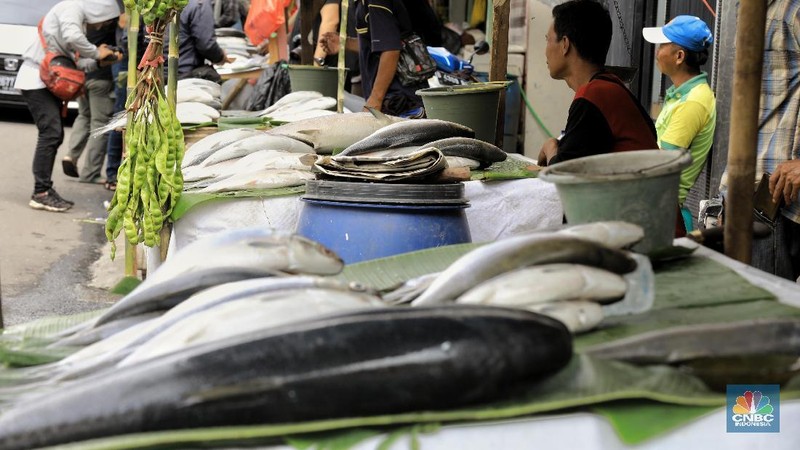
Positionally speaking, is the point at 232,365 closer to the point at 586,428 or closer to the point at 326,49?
the point at 586,428

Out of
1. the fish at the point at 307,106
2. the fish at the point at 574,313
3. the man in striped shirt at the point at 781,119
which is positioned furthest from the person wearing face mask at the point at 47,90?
the fish at the point at 574,313

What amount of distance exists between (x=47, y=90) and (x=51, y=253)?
247 centimetres

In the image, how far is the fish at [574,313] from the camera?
213 cm

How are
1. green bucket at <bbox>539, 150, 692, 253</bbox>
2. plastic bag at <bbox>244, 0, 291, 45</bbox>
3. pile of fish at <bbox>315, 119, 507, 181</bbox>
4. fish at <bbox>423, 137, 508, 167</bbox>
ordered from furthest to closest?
plastic bag at <bbox>244, 0, 291, 45</bbox> < fish at <bbox>423, 137, 508, 167</bbox> < pile of fish at <bbox>315, 119, 507, 181</bbox> < green bucket at <bbox>539, 150, 692, 253</bbox>

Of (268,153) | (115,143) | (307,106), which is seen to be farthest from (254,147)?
(115,143)

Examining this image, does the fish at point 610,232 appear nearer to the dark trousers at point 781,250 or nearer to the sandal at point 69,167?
the dark trousers at point 781,250

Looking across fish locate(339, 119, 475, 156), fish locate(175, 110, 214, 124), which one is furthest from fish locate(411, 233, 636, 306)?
fish locate(175, 110, 214, 124)

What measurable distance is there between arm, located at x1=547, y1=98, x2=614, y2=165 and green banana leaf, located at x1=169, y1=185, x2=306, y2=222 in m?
1.33

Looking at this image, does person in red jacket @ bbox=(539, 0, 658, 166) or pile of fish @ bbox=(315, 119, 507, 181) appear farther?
pile of fish @ bbox=(315, 119, 507, 181)

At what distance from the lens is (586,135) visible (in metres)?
4.45

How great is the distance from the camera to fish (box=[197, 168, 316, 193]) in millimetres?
4711

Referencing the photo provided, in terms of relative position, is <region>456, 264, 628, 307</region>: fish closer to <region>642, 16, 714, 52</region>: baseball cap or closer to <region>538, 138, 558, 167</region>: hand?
<region>538, 138, 558, 167</region>: hand

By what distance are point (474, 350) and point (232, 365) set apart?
468 mm

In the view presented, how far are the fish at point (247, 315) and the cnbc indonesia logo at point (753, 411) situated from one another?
2.59 ft
